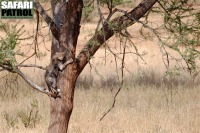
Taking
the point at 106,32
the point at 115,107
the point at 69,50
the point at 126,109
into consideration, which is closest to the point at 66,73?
the point at 69,50

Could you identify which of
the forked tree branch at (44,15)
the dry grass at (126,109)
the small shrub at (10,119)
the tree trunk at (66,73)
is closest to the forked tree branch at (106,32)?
the tree trunk at (66,73)

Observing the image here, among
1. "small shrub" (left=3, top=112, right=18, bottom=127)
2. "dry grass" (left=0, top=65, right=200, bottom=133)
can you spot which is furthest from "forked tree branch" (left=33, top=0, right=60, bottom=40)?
"small shrub" (left=3, top=112, right=18, bottom=127)

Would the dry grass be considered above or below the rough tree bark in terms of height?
below

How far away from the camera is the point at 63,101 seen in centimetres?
716

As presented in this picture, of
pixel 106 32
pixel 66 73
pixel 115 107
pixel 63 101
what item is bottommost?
pixel 115 107

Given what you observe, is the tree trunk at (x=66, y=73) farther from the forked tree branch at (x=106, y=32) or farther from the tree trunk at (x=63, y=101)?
the forked tree branch at (x=106, y=32)

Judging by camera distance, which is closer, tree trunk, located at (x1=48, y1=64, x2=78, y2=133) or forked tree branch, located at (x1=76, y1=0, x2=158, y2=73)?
forked tree branch, located at (x1=76, y1=0, x2=158, y2=73)

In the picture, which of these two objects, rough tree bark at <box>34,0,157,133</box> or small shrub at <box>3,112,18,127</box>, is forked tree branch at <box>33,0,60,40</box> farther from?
small shrub at <box>3,112,18,127</box>

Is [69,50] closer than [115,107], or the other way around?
[69,50]

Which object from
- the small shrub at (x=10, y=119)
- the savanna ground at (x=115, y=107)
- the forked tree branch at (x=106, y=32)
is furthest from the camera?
the small shrub at (x=10, y=119)

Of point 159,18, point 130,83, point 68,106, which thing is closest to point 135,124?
point 68,106

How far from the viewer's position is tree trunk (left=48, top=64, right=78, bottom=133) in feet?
23.4

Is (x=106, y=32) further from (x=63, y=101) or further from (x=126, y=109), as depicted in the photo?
(x=126, y=109)

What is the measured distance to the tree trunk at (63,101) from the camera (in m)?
7.14
